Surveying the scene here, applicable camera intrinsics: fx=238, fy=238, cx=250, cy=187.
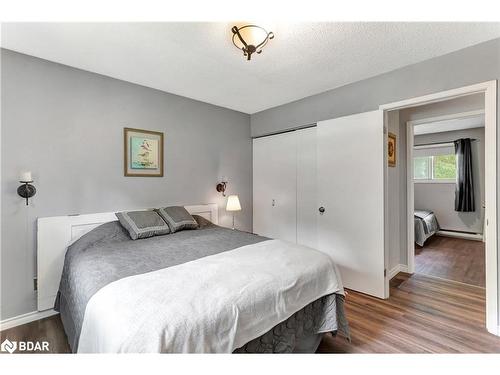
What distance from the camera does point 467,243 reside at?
15.5 feet

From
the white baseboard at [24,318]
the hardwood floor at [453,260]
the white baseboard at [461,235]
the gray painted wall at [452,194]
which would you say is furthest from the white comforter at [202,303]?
the gray painted wall at [452,194]

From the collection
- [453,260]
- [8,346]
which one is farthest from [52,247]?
[453,260]

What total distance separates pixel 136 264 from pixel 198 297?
2.21ft

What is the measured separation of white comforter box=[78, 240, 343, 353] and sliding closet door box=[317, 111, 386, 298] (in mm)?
1156

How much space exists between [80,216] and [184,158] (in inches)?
53.8

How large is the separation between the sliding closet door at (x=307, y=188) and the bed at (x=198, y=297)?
1.37 m

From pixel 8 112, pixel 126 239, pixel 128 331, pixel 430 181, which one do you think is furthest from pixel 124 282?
pixel 430 181

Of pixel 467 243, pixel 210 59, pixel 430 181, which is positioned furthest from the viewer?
pixel 430 181

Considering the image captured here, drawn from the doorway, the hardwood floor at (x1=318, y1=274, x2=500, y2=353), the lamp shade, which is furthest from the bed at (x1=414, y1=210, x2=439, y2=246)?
the lamp shade

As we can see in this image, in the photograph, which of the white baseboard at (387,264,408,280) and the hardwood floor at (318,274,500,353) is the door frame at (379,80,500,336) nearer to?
the hardwood floor at (318,274,500,353)

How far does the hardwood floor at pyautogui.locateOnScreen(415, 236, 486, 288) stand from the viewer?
3150 millimetres

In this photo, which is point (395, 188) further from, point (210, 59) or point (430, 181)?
point (430, 181)

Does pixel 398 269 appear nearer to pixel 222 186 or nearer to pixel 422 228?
pixel 422 228

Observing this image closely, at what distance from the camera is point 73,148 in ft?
7.83
